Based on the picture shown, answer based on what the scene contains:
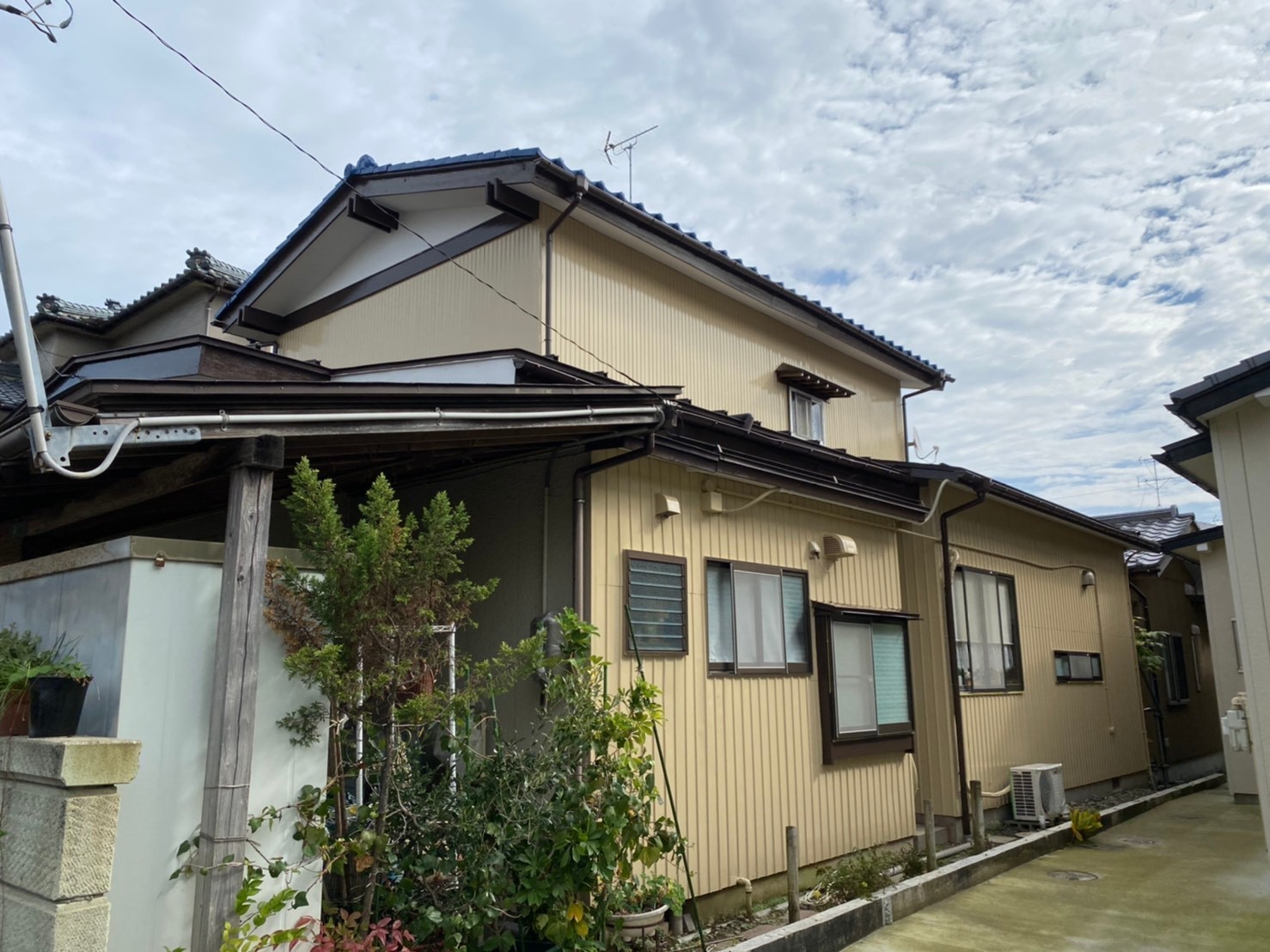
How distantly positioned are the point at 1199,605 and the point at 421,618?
1751cm

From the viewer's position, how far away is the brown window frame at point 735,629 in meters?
6.86

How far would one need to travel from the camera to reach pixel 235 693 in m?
3.81

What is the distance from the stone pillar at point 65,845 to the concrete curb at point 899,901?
350 cm

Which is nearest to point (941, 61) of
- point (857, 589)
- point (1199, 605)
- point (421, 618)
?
point (857, 589)

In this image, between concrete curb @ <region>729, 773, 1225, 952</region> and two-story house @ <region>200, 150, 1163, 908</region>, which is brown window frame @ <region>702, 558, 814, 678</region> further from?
concrete curb @ <region>729, 773, 1225, 952</region>

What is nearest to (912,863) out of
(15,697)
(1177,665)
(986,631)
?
(986,631)

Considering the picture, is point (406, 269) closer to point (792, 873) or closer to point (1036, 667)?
point (792, 873)

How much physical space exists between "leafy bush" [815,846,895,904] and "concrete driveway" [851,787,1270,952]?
1.03 feet

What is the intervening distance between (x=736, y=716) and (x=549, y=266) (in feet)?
12.7

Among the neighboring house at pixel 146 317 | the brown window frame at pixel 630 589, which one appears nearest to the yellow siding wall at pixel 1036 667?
the brown window frame at pixel 630 589

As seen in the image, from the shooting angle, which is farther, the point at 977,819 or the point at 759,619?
the point at 977,819

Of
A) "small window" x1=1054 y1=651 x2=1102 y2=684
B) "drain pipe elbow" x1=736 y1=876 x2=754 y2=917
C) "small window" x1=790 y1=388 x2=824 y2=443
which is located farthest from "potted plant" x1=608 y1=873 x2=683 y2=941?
"small window" x1=1054 y1=651 x2=1102 y2=684

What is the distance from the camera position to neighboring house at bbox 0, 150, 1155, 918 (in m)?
5.99

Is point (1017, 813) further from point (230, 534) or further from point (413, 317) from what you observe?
point (230, 534)
